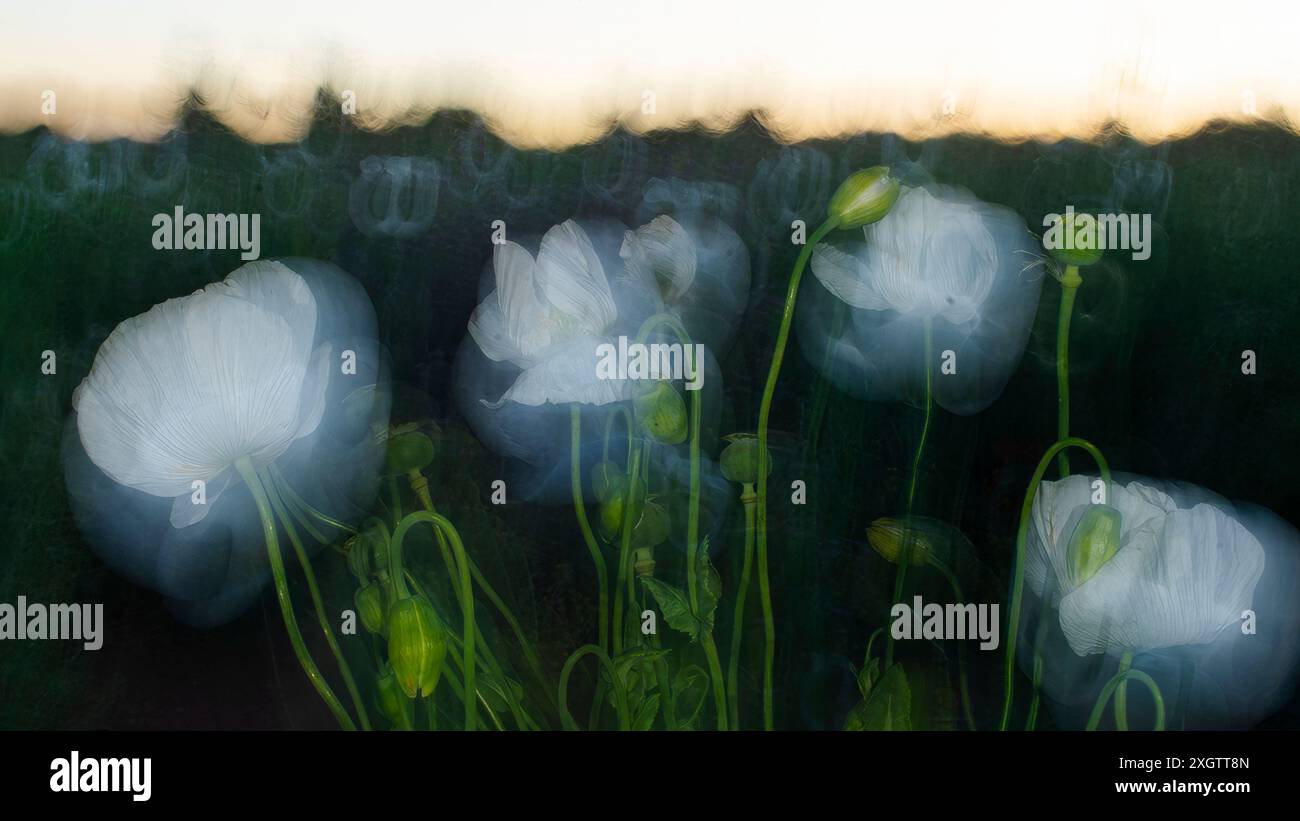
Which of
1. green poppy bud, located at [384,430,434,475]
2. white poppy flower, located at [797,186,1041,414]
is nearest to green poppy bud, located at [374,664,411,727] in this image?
green poppy bud, located at [384,430,434,475]

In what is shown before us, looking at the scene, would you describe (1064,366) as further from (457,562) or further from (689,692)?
(457,562)

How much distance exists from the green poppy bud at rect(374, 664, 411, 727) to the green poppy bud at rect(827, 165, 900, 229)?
861 mm

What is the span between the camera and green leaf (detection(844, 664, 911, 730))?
4.81 ft

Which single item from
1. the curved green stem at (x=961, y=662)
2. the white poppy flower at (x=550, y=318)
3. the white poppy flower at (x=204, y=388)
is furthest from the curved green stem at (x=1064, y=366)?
the white poppy flower at (x=204, y=388)

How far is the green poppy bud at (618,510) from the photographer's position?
1459 millimetres

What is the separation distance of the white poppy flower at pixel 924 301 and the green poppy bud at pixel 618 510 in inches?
11.7

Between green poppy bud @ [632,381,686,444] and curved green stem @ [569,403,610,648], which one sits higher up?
green poppy bud @ [632,381,686,444]

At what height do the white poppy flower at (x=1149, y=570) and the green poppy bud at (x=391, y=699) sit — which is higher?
the white poppy flower at (x=1149, y=570)

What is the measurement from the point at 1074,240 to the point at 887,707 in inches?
26.9

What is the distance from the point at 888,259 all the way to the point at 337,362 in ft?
2.47

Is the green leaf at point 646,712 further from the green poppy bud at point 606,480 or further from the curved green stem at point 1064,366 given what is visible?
the curved green stem at point 1064,366

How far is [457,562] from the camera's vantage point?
1453 mm

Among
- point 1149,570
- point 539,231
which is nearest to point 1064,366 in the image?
point 1149,570

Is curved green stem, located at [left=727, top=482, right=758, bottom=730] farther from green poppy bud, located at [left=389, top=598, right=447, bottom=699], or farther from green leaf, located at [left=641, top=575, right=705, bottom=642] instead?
green poppy bud, located at [left=389, top=598, right=447, bottom=699]
